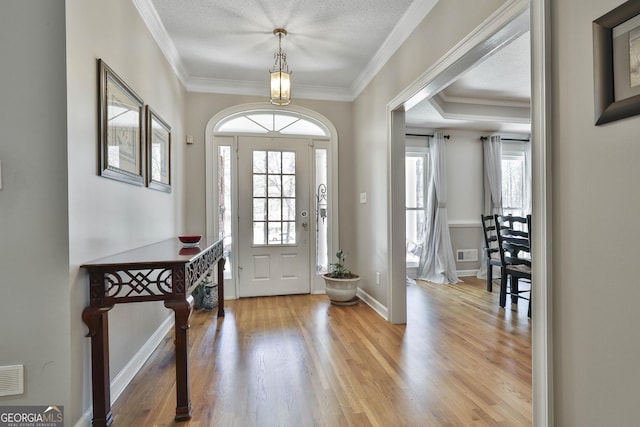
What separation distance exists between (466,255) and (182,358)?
475 centimetres

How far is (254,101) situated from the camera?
12.9ft

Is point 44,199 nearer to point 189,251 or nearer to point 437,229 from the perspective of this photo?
point 189,251

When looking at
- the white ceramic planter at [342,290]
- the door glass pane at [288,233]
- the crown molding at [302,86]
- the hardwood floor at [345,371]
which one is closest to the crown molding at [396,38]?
the crown molding at [302,86]

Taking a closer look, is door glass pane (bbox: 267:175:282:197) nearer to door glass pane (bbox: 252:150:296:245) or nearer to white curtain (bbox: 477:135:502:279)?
door glass pane (bbox: 252:150:296:245)

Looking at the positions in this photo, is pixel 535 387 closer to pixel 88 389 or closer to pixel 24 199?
pixel 88 389

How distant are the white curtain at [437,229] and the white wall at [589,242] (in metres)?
3.65

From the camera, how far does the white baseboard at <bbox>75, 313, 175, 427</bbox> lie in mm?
1562

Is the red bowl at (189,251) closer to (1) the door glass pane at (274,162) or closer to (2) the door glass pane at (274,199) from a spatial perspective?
(2) the door glass pane at (274,199)

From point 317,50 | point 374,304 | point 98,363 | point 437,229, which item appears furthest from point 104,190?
point 437,229

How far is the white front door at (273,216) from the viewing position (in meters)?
3.95

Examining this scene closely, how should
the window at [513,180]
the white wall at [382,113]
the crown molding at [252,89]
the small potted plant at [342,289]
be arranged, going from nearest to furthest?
the white wall at [382,113] < the small potted plant at [342,289] < the crown molding at [252,89] < the window at [513,180]

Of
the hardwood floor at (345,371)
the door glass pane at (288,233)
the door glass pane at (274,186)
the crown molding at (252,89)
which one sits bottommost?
the hardwood floor at (345,371)

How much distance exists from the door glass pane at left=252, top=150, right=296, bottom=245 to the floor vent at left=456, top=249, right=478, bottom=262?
288 cm

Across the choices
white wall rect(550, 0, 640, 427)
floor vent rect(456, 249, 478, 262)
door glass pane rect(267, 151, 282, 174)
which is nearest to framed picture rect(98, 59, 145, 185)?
door glass pane rect(267, 151, 282, 174)
